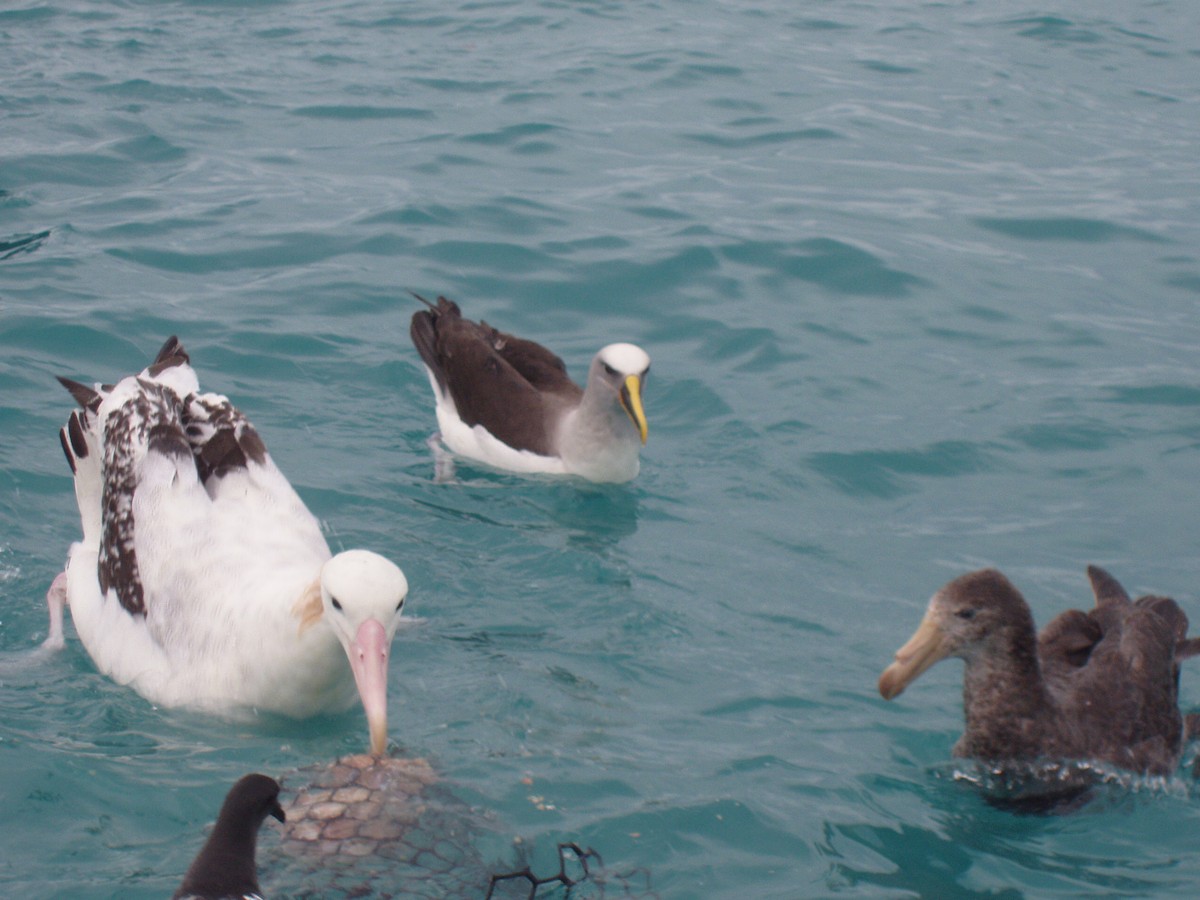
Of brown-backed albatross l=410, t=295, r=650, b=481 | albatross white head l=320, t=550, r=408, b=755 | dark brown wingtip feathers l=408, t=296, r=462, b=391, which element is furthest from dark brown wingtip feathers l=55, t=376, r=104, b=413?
dark brown wingtip feathers l=408, t=296, r=462, b=391

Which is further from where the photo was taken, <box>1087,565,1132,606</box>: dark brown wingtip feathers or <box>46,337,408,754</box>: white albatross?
<box>1087,565,1132,606</box>: dark brown wingtip feathers

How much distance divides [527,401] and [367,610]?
13.9 ft

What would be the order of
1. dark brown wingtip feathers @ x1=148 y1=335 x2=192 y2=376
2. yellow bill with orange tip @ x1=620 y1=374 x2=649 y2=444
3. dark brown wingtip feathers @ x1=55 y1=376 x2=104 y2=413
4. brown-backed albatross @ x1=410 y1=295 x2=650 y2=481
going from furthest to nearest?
brown-backed albatross @ x1=410 y1=295 x2=650 y2=481 < yellow bill with orange tip @ x1=620 y1=374 x2=649 y2=444 < dark brown wingtip feathers @ x1=148 y1=335 x2=192 y2=376 < dark brown wingtip feathers @ x1=55 y1=376 x2=104 y2=413

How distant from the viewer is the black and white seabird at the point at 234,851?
4199 mm

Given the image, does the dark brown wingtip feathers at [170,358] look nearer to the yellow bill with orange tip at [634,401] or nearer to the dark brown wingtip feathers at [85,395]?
the dark brown wingtip feathers at [85,395]

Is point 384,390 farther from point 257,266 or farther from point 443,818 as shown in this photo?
point 443,818

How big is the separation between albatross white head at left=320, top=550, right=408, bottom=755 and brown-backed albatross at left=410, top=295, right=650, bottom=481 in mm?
3307

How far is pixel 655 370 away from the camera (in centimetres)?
1058

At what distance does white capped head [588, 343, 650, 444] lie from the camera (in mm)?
8711

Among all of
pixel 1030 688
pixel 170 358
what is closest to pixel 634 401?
pixel 170 358

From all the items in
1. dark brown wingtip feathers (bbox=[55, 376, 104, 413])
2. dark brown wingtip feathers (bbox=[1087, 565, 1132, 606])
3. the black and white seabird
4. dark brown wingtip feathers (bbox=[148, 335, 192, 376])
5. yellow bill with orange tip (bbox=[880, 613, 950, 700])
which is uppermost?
dark brown wingtip feathers (bbox=[148, 335, 192, 376])

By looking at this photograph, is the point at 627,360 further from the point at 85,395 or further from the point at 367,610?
the point at 367,610

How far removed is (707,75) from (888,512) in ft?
32.8

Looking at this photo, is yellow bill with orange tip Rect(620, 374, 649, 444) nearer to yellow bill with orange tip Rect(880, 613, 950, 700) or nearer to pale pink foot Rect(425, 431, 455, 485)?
pale pink foot Rect(425, 431, 455, 485)
